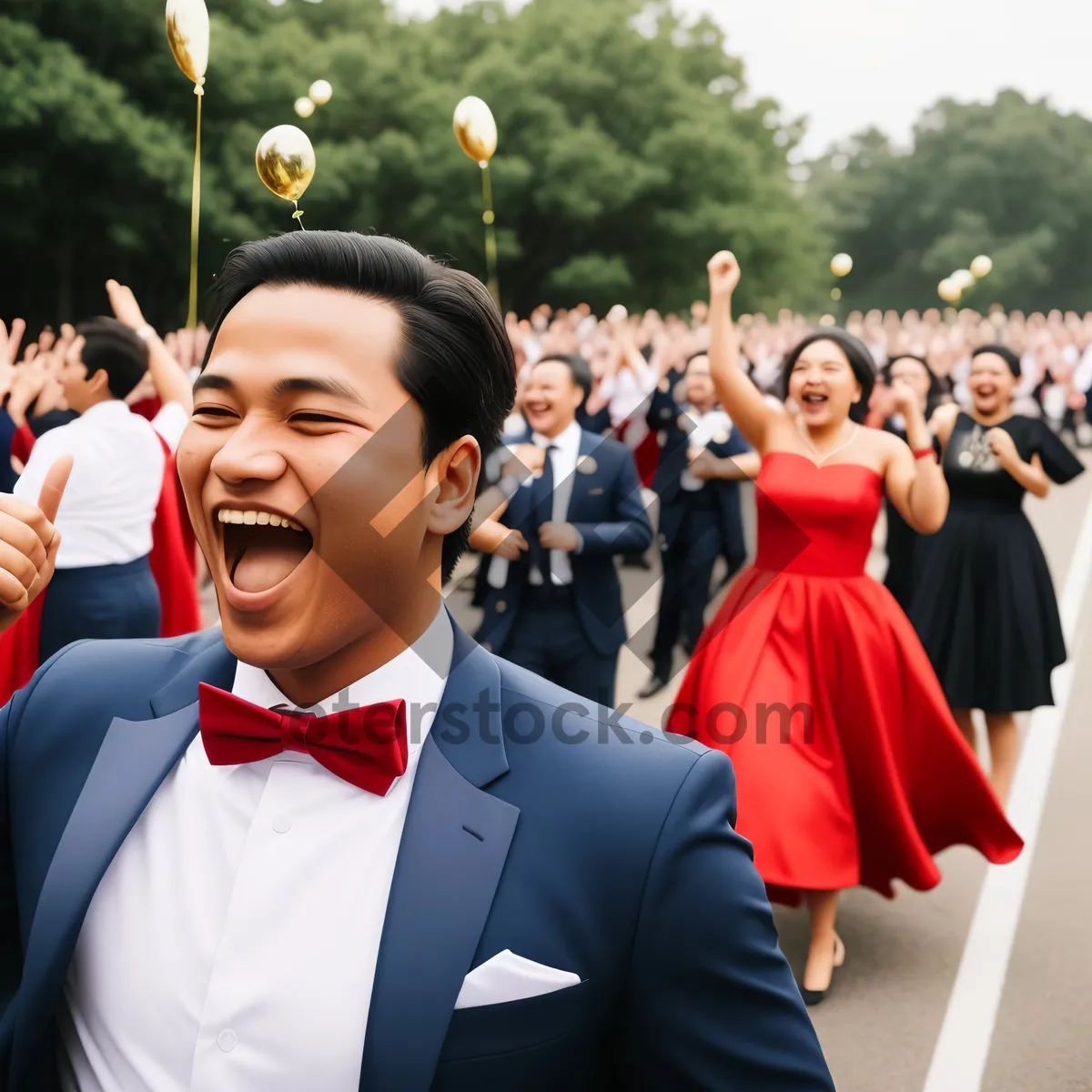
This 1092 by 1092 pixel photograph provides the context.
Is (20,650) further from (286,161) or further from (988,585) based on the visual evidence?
(988,585)

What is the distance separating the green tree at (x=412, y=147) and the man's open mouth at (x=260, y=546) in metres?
15.7

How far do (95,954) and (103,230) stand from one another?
2848 centimetres

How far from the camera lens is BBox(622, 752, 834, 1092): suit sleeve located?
5.34 feet

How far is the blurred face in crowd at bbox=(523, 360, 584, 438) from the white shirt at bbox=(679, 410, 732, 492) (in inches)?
95.3

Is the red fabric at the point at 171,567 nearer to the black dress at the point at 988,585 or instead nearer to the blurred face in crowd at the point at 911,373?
the black dress at the point at 988,585

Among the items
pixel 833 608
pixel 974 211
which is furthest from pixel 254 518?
pixel 974 211

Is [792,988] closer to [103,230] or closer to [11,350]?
[11,350]

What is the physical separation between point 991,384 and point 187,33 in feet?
15.3

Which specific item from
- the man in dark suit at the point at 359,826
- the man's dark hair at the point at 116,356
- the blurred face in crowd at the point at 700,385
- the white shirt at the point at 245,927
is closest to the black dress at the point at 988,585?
the blurred face in crowd at the point at 700,385

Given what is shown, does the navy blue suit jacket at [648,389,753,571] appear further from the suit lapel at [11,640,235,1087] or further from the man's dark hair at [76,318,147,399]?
the suit lapel at [11,640,235,1087]

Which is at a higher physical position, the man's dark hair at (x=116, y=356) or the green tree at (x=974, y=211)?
the green tree at (x=974, y=211)

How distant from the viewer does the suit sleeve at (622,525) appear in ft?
19.4

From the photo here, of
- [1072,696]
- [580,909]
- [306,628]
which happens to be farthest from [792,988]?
[1072,696]

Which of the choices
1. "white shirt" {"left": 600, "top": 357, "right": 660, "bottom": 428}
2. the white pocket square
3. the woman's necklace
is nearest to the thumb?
the white pocket square
